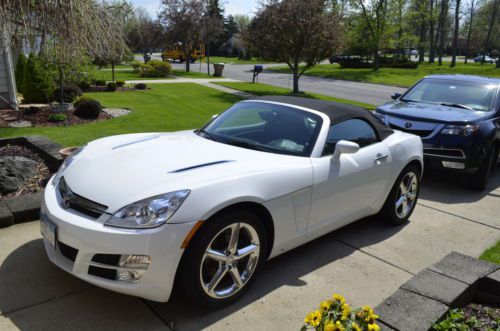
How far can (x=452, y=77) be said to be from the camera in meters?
7.83

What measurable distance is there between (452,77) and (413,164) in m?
3.78

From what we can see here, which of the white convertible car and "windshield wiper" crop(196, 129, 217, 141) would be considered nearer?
the white convertible car

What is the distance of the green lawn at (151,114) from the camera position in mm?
8562

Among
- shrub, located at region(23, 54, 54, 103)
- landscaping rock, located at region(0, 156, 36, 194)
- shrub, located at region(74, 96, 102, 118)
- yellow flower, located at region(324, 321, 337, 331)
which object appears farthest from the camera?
shrub, located at region(23, 54, 54, 103)

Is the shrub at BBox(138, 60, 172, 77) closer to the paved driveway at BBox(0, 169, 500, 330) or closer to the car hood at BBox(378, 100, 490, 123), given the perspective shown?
the car hood at BBox(378, 100, 490, 123)

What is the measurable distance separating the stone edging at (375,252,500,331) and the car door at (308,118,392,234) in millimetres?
927

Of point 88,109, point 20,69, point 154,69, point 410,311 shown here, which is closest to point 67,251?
point 410,311

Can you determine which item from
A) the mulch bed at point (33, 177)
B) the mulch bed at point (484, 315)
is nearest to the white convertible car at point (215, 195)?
the mulch bed at point (484, 315)

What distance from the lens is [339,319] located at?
2299 millimetres

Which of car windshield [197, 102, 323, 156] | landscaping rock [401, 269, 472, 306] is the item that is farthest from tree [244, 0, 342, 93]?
landscaping rock [401, 269, 472, 306]

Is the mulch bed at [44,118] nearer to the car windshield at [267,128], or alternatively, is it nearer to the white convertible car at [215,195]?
the white convertible car at [215,195]

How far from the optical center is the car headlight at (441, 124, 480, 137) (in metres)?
6.19

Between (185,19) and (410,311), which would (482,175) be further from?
(185,19)

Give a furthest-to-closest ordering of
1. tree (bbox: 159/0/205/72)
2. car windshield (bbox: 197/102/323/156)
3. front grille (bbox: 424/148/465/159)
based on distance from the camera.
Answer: tree (bbox: 159/0/205/72), front grille (bbox: 424/148/465/159), car windshield (bbox: 197/102/323/156)
